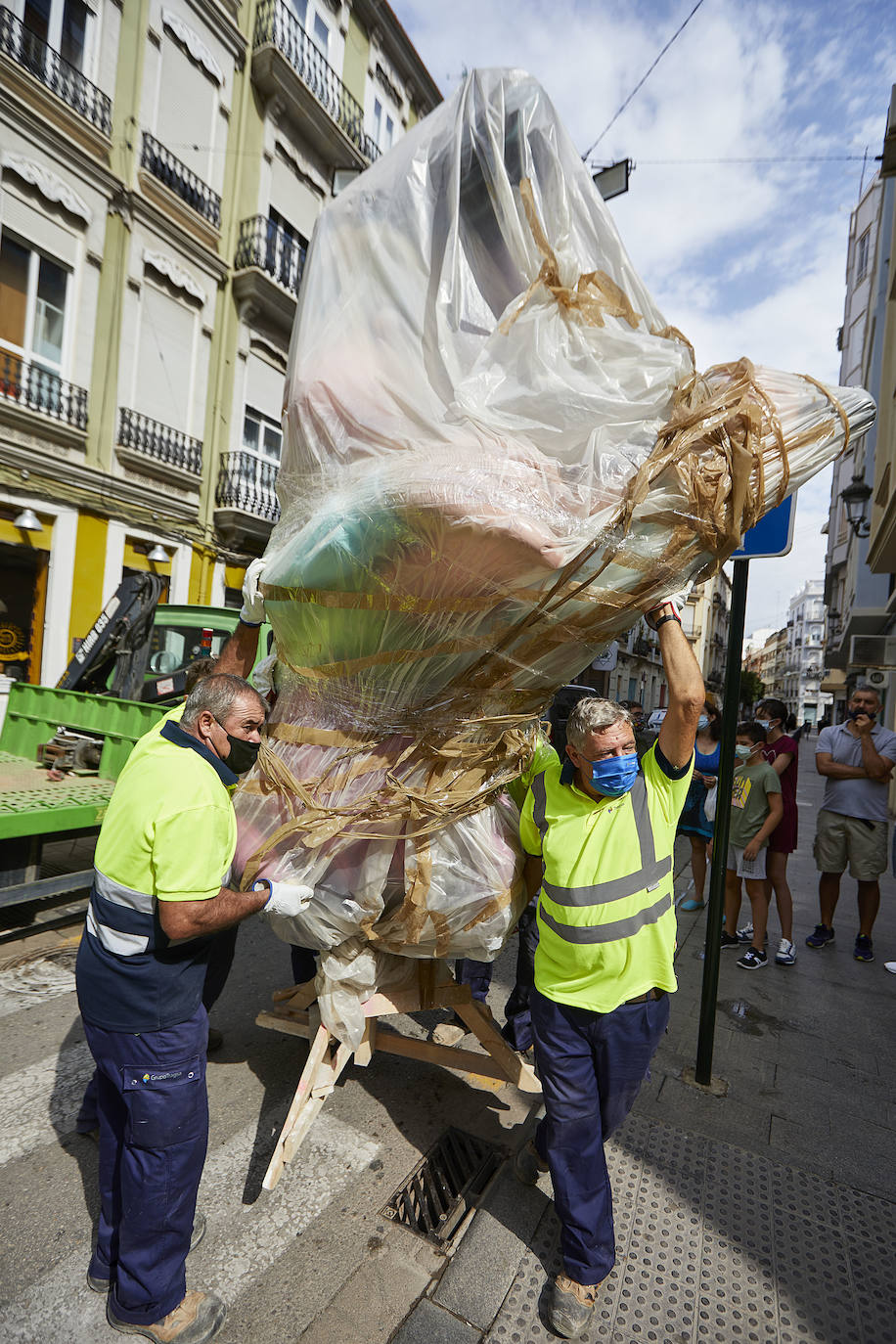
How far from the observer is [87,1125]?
2.46 meters

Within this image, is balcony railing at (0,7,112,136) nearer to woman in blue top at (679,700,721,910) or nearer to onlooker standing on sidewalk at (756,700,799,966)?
woman in blue top at (679,700,721,910)

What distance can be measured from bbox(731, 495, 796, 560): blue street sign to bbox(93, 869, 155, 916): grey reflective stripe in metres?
2.30

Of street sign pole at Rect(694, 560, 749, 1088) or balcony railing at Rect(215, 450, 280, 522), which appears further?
balcony railing at Rect(215, 450, 280, 522)

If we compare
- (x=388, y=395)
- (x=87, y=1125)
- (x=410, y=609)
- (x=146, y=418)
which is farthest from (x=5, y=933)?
(x=146, y=418)

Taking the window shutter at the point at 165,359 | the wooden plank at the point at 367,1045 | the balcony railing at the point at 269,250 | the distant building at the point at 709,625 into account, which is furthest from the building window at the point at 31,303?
the distant building at the point at 709,625

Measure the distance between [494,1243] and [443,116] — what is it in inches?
127

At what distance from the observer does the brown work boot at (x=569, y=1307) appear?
71.9 inches

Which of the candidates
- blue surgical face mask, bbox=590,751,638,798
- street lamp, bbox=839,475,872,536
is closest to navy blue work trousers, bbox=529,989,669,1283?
blue surgical face mask, bbox=590,751,638,798

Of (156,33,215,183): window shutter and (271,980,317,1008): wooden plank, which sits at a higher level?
(156,33,215,183): window shutter

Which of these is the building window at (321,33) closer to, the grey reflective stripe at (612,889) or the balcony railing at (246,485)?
the balcony railing at (246,485)

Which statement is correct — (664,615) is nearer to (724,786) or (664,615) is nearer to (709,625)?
(724,786)

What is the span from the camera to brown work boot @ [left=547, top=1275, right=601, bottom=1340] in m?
1.83

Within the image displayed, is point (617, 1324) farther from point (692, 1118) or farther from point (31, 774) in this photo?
point (31, 774)

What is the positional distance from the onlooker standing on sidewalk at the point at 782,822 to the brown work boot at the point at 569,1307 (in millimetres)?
3098
